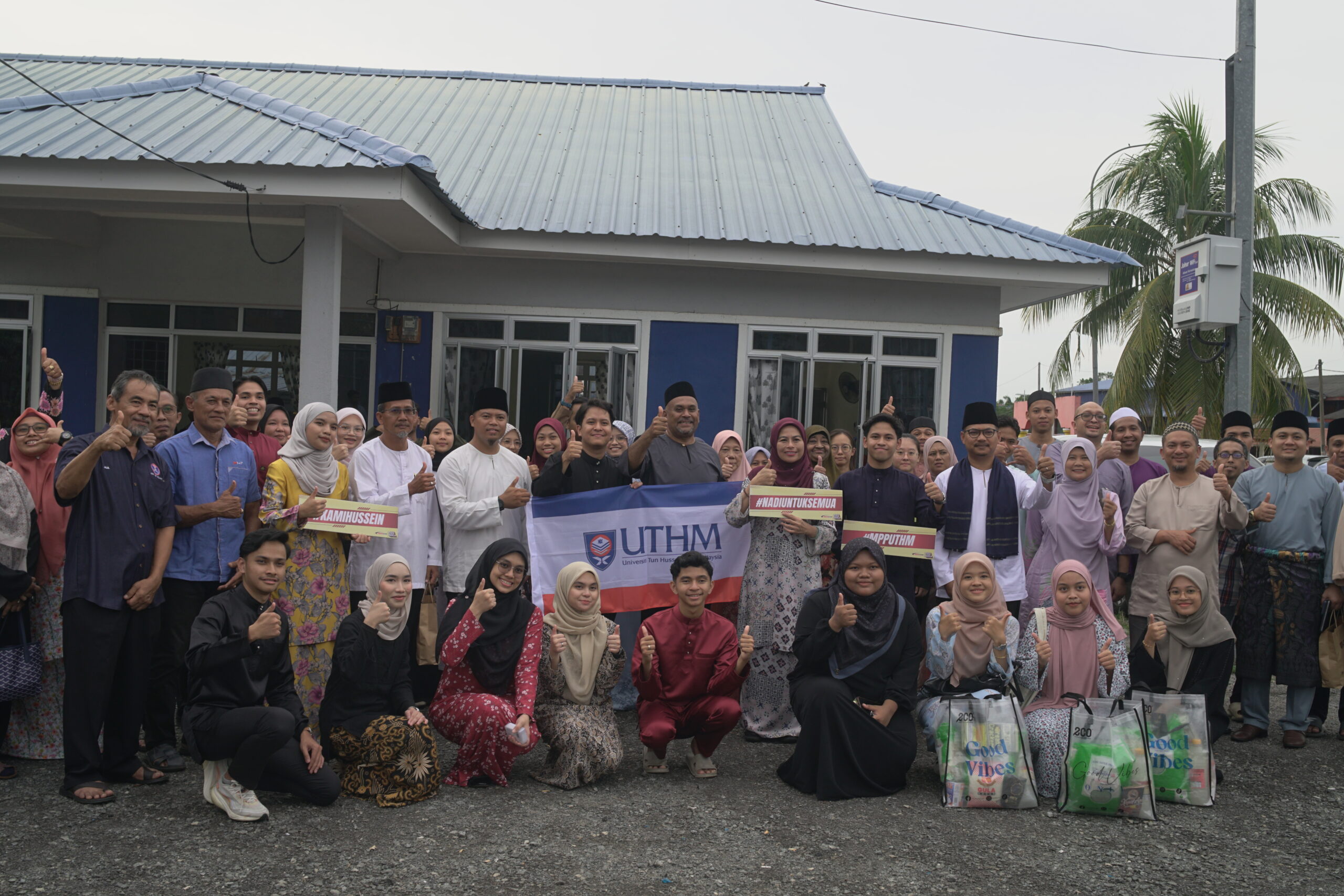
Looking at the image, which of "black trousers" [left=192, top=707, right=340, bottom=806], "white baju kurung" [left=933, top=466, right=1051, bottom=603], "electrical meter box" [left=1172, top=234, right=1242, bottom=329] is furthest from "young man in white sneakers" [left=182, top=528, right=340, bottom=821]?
"electrical meter box" [left=1172, top=234, right=1242, bottom=329]

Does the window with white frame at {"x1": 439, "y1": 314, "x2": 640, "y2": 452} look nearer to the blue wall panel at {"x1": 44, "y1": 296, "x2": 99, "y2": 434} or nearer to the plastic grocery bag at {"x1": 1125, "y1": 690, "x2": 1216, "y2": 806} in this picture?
the blue wall panel at {"x1": 44, "y1": 296, "x2": 99, "y2": 434}

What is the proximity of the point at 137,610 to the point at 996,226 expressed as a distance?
8.59 m

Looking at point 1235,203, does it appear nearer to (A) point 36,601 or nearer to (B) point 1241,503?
(B) point 1241,503

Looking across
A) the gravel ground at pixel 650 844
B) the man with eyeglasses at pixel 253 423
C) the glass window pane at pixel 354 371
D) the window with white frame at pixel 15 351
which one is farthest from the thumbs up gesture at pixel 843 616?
the window with white frame at pixel 15 351

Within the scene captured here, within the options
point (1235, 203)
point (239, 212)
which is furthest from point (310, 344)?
point (1235, 203)

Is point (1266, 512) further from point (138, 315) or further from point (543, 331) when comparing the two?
point (138, 315)

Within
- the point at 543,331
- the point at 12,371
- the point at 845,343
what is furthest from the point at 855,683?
the point at 12,371

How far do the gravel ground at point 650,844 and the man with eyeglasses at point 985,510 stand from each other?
138cm

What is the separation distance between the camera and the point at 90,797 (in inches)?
166

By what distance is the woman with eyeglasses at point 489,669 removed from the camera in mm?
4621

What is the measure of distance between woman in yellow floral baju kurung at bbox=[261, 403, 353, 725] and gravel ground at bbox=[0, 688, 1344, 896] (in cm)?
71

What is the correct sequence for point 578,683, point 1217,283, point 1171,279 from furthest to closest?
point 1171,279 → point 1217,283 → point 578,683

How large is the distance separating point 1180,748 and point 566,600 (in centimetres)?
301

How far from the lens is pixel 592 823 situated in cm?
425
